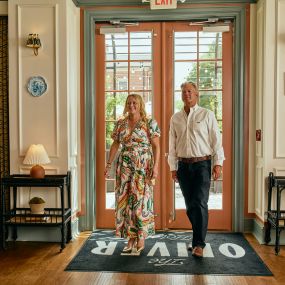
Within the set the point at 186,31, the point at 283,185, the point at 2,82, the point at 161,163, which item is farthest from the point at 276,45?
the point at 2,82

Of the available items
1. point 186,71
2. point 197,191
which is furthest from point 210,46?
point 197,191

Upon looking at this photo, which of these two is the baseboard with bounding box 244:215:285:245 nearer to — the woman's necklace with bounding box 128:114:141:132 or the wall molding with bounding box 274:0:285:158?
the wall molding with bounding box 274:0:285:158

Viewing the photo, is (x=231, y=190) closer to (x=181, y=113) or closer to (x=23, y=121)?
(x=181, y=113)

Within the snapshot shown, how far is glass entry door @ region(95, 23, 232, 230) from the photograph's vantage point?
4918mm

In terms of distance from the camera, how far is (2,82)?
15.3ft

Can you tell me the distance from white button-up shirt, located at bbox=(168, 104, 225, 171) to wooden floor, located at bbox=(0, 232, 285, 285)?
1034mm

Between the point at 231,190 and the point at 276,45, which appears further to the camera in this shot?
the point at 231,190

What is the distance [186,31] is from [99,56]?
106cm

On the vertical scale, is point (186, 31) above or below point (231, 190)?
above

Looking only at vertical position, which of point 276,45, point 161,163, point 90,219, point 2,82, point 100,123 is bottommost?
point 90,219

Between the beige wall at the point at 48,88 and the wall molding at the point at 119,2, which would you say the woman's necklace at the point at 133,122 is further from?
the wall molding at the point at 119,2

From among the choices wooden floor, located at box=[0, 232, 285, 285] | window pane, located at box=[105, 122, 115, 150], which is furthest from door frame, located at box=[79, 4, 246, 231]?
wooden floor, located at box=[0, 232, 285, 285]

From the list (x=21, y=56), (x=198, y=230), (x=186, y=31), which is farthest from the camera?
(x=186, y=31)

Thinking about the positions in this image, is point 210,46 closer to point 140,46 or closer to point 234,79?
point 234,79
